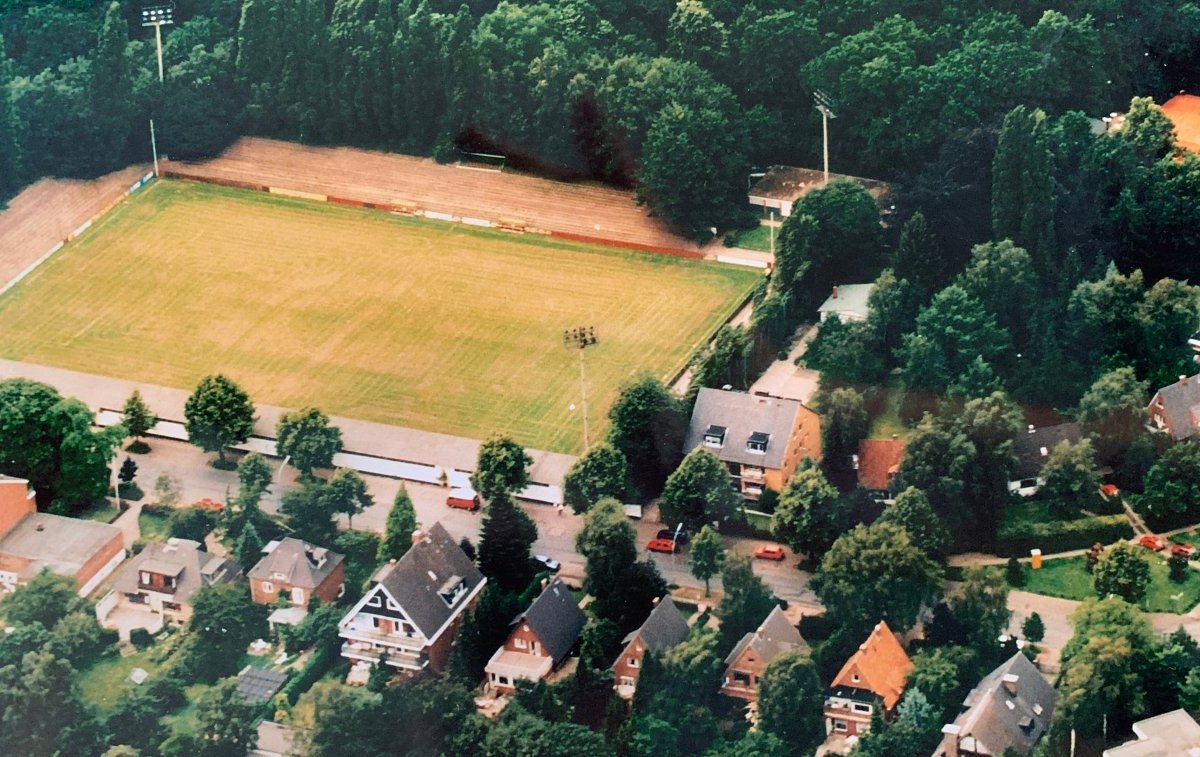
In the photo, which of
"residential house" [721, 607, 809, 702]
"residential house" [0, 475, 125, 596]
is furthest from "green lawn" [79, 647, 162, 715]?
"residential house" [721, 607, 809, 702]

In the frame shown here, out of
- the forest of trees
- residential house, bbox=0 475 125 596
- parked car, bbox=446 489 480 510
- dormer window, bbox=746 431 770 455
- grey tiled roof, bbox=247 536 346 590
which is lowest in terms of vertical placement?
residential house, bbox=0 475 125 596

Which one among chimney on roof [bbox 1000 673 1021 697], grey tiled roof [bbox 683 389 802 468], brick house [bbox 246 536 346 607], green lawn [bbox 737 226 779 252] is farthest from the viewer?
green lawn [bbox 737 226 779 252]

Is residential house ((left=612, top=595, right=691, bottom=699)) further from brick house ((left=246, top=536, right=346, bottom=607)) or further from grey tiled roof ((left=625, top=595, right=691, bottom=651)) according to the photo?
brick house ((left=246, top=536, right=346, bottom=607))

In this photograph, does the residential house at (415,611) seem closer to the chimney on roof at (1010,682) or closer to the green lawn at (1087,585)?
the chimney on roof at (1010,682)

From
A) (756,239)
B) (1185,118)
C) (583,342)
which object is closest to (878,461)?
(583,342)

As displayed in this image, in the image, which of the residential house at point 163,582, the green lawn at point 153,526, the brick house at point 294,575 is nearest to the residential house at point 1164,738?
the brick house at point 294,575

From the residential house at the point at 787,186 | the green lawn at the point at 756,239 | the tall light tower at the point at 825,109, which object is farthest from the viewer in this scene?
the residential house at the point at 787,186
